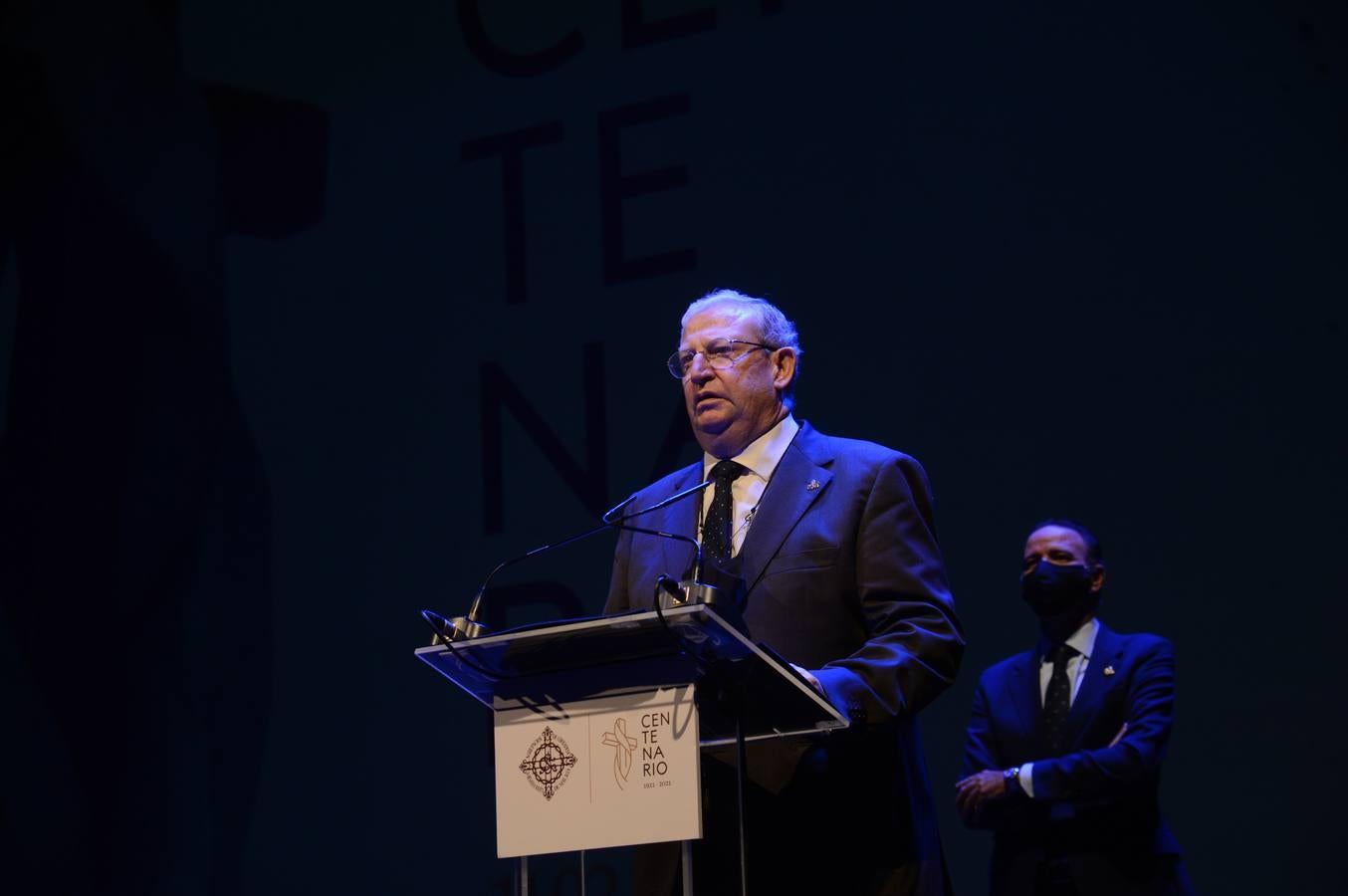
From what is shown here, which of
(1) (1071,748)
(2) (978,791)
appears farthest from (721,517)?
(1) (1071,748)

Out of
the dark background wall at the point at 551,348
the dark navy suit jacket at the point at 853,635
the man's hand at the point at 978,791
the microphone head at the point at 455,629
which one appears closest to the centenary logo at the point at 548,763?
the microphone head at the point at 455,629

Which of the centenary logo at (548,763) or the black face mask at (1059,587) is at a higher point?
the black face mask at (1059,587)

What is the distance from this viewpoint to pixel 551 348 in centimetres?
514

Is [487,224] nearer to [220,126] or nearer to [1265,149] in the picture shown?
[220,126]

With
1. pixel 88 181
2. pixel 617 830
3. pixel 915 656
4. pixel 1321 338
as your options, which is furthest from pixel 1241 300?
pixel 88 181

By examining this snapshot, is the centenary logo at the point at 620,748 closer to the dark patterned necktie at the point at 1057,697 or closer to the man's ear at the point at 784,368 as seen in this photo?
the man's ear at the point at 784,368

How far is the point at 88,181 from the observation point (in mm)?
5973

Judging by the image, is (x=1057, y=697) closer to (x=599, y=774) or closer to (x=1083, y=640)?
(x=1083, y=640)

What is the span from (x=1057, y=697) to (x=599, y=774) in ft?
7.50

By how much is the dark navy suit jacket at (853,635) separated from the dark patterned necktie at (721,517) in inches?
1.8

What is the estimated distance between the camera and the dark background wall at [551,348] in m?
4.12

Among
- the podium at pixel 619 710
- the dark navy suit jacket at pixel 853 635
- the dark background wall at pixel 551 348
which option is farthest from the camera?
the dark background wall at pixel 551 348

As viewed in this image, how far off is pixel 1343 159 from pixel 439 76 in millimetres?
Result: 3230

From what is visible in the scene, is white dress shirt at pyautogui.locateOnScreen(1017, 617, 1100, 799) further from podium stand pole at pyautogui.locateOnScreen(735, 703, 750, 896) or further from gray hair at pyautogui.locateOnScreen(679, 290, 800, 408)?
podium stand pole at pyautogui.locateOnScreen(735, 703, 750, 896)
